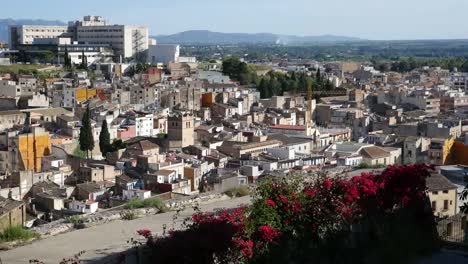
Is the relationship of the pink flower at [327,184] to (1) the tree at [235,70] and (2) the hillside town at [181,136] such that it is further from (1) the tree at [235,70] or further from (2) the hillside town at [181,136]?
(1) the tree at [235,70]

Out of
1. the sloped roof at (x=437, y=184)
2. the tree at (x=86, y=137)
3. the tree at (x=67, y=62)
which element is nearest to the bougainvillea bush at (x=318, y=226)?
the sloped roof at (x=437, y=184)

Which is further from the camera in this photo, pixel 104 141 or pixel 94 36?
pixel 94 36

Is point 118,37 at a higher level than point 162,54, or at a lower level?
higher

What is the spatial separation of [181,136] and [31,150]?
394cm

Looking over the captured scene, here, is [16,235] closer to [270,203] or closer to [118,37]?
[270,203]

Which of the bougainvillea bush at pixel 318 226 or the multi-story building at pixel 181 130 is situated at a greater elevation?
the bougainvillea bush at pixel 318 226

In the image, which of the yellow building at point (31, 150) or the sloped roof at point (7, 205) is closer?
the sloped roof at point (7, 205)

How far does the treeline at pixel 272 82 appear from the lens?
35.3m

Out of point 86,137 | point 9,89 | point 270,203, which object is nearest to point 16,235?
point 270,203

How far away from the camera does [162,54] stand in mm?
51125

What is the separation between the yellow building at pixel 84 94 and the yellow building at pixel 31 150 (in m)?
10.4

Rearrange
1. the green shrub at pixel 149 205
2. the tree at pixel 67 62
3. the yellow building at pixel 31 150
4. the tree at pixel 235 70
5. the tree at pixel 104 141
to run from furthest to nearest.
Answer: the tree at pixel 235 70 → the tree at pixel 67 62 → the tree at pixel 104 141 → the yellow building at pixel 31 150 → the green shrub at pixel 149 205

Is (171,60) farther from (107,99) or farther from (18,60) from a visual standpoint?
(107,99)

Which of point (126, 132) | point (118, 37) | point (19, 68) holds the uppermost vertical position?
point (118, 37)
